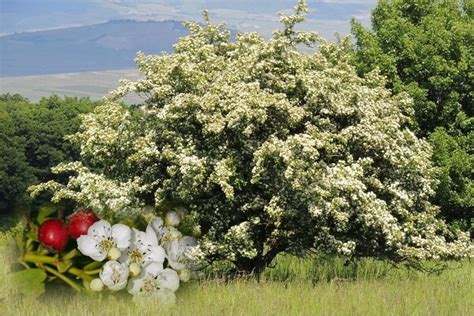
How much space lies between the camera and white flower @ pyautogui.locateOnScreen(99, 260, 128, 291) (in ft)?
Answer: 25.9

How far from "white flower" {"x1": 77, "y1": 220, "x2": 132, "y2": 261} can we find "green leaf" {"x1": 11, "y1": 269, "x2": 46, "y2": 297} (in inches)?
18.7

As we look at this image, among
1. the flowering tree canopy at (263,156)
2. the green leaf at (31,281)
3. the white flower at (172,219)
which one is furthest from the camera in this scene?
the flowering tree canopy at (263,156)

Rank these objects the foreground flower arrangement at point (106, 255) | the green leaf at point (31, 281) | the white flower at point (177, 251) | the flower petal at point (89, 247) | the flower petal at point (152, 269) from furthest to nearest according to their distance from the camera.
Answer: the white flower at point (177, 251), the flower petal at point (152, 269), the flower petal at point (89, 247), the foreground flower arrangement at point (106, 255), the green leaf at point (31, 281)

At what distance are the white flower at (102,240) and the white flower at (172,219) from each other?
73 cm

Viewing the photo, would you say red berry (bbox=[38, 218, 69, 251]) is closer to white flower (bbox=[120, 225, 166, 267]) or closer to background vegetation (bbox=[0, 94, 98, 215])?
white flower (bbox=[120, 225, 166, 267])

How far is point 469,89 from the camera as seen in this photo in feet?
89.2

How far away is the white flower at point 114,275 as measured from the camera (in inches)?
310

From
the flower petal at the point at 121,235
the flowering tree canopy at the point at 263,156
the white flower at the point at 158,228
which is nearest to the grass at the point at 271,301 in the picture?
the flower petal at the point at 121,235

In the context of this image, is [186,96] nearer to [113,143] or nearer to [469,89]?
[113,143]

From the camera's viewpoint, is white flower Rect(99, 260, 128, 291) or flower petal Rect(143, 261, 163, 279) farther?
flower petal Rect(143, 261, 163, 279)

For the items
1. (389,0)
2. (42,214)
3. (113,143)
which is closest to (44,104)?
(389,0)

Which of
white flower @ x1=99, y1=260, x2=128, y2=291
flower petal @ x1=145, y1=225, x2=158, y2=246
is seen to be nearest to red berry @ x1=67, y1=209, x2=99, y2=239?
white flower @ x1=99, y1=260, x2=128, y2=291

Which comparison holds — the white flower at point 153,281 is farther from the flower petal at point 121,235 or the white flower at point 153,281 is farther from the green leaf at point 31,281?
the green leaf at point 31,281

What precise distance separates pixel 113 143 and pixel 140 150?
1095mm
